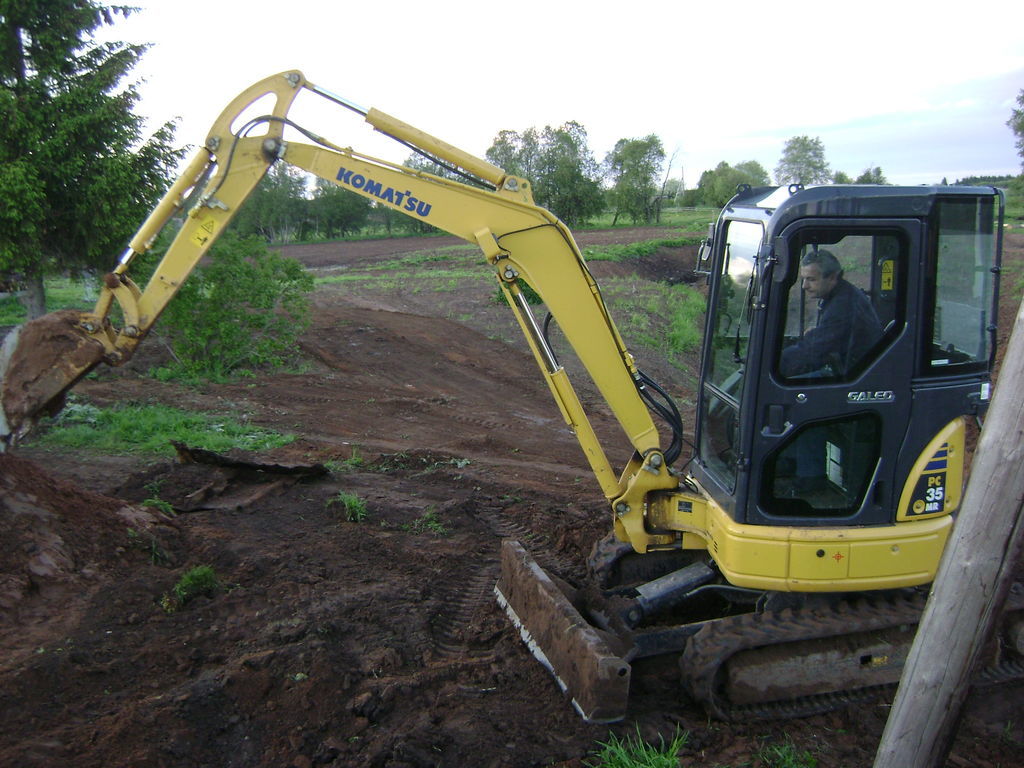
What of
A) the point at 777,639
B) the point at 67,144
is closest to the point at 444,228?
the point at 777,639

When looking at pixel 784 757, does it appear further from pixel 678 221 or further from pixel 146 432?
pixel 678 221

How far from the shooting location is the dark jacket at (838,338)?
13.0 ft

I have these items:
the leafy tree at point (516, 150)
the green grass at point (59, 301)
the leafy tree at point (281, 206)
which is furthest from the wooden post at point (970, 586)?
the leafy tree at point (516, 150)

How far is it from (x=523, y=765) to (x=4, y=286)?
11.1 m

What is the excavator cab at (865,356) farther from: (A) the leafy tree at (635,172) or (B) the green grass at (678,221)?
(A) the leafy tree at (635,172)

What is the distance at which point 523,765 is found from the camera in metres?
3.73

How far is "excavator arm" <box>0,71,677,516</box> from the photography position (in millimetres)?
4562

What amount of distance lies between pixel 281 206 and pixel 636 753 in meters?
38.6

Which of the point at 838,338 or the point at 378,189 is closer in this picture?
the point at 838,338

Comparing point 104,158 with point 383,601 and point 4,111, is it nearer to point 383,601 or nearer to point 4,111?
point 4,111

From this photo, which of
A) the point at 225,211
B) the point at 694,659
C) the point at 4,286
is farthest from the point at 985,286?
the point at 4,286

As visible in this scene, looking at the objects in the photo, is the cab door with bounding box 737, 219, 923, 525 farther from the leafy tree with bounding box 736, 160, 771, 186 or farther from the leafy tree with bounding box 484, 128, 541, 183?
the leafy tree with bounding box 736, 160, 771, 186

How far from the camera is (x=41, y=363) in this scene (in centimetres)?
488

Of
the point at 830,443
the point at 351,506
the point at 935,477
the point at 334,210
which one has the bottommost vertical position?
the point at 351,506
